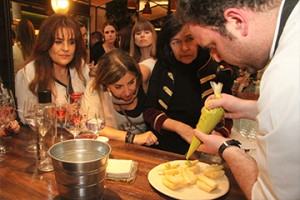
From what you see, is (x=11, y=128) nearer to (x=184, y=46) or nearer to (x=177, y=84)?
(x=177, y=84)

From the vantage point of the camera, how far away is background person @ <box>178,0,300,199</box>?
26.6 inches

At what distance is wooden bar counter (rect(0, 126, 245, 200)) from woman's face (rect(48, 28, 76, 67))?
870 millimetres

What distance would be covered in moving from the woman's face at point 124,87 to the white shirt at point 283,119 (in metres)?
1.22

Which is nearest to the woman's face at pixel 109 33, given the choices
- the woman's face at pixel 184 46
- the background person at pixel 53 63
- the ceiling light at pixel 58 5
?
the ceiling light at pixel 58 5

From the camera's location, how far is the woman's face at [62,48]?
6.84ft

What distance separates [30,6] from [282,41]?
4.64 metres

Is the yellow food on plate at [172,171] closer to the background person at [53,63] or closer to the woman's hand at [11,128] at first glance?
the woman's hand at [11,128]

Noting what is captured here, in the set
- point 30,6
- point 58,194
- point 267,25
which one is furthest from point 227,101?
point 30,6

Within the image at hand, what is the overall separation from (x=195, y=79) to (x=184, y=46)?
263 millimetres

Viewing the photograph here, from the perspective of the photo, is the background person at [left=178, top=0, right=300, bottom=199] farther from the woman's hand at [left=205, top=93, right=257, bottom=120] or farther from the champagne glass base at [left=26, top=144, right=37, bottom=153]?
the champagne glass base at [left=26, top=144, right=37, bottom=153]

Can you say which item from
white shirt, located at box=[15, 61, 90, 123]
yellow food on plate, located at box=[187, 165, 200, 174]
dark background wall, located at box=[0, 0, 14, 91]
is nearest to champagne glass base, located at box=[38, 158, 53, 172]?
yellow food on plate, located at box=[187, 165, 200, 174]

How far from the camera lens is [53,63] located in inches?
84.7

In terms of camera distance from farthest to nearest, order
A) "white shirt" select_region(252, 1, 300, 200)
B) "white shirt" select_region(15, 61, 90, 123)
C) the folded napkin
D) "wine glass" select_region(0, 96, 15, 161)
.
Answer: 1. "white shirt" select_region(15, 61, 90, 123)
2. "wine glass" select_region(0, 96, 15, 161)
3. the folded napkin
4. "white shirt" select_region(252, 1, 300, 200)

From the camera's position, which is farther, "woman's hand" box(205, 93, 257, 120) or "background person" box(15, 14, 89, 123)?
"background person" box(15, 14, 89, 123)
